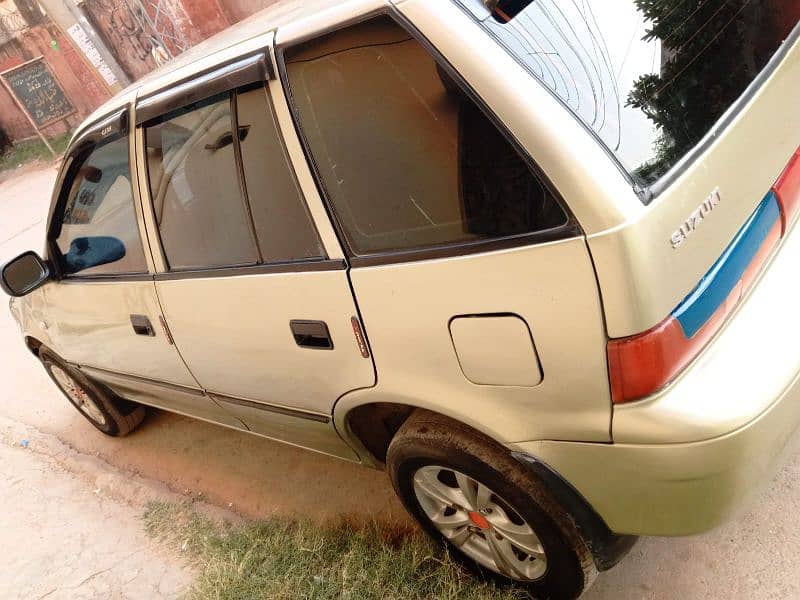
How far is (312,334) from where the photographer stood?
1.82 m

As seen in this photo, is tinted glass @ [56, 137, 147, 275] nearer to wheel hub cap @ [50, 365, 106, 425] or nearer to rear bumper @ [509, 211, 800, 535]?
wheel hub cap @ [50, 365, 106, 425]

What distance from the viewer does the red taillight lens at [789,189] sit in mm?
1582

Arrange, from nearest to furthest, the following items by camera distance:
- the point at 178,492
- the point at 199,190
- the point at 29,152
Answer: the point at 199,190, the point at 178,492, the point at 29,152

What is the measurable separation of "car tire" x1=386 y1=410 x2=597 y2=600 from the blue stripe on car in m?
0.59

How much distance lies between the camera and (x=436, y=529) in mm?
2041

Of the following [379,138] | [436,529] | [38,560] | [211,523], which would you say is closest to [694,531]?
[436,529]

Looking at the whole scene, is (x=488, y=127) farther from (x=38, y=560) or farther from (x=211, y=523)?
(x=38, y=560)

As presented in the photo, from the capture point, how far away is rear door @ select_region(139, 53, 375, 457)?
1739 mm

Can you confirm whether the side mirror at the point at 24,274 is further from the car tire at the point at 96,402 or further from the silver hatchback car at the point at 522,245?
the silver hatchback car at the point at 522,245

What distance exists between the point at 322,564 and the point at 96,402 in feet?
6.75

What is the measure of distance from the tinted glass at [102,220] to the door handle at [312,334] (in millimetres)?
908

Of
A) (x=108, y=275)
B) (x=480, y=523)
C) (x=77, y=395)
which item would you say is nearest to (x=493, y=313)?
(x=480, y=523)

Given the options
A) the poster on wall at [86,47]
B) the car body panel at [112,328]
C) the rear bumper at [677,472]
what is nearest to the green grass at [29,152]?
the poster on wall at [86,47]

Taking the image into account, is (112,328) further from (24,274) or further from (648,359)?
(648,359)
